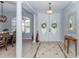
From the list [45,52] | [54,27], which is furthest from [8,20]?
[45,52]

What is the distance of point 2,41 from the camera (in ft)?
23.2

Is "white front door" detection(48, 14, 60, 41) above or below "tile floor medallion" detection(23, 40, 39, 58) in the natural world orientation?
above

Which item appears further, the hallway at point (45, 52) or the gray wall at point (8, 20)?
the gray wall at point (8, 20)

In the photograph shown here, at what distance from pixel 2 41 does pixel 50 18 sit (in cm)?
574

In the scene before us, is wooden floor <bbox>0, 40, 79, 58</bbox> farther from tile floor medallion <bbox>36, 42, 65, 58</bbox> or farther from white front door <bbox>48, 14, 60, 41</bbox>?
white front door <bbox>48, 14, 60, 41</bbox>

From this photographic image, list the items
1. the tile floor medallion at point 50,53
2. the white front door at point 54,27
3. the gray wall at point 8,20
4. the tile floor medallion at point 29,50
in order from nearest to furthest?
the tile floor medallion at point 50,53
the tile floor medallion at point 29,50
the white front door at point 54,27
the gray wall at point 8,20

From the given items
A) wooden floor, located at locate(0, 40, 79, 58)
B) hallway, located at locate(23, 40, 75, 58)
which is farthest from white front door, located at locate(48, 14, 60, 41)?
wooden floor, located at locate(0, 40, 79, 58)

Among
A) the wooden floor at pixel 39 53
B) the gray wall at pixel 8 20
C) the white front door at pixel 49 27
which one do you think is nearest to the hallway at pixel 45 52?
the wooden floor at pixel 39 53

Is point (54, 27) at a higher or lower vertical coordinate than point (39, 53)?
higher

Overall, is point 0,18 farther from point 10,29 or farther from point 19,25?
point 10,29

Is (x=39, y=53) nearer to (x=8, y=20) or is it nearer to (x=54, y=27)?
(x=54, y=27)

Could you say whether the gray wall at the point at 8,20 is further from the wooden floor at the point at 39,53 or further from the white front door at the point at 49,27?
the wooden floor at the point at 39,53

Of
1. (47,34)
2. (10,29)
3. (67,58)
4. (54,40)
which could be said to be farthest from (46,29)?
(67,58)

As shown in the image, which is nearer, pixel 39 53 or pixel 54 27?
pixel 39 53
